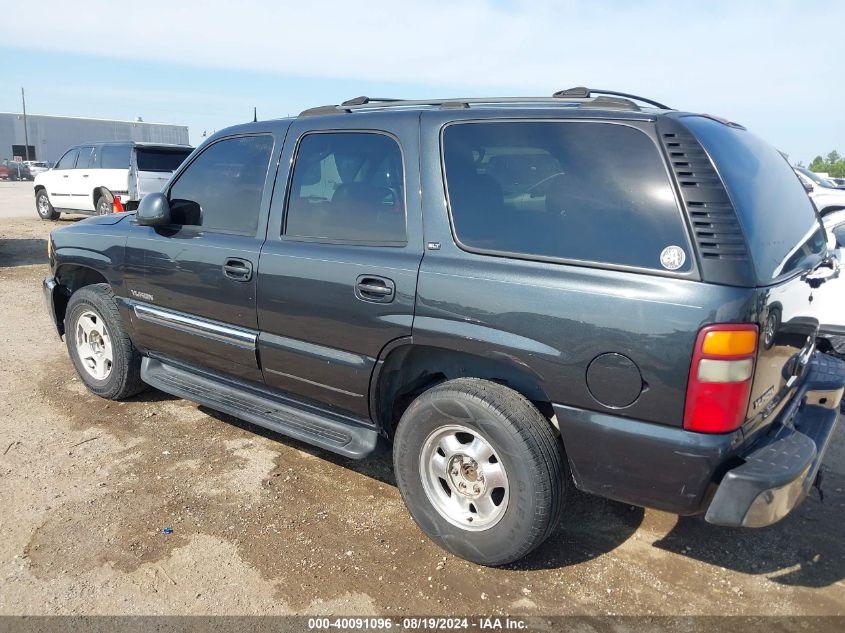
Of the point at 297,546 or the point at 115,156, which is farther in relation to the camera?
the point at 115,156

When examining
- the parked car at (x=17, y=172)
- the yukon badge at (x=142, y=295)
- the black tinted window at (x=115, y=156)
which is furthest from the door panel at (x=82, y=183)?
the parked car at (x=17, y=172)

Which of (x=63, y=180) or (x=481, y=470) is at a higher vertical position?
(x=63, y=180)

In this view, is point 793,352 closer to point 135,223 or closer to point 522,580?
point 522,580

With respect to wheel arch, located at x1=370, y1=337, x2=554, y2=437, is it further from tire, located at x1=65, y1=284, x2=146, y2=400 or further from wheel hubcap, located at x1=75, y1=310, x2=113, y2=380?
wheel hubcap, located at x1=75, y1=310, x2=113, y2=380

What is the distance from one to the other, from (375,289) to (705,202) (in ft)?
4.58

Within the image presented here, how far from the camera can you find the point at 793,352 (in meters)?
2.72

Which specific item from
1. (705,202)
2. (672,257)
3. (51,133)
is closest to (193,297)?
(672,257)

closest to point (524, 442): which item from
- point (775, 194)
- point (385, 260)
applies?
point (385, 260)

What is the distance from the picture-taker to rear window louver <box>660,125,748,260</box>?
2.27m

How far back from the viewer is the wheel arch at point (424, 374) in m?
2.79

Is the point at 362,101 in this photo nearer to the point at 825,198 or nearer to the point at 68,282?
the point at 68,282

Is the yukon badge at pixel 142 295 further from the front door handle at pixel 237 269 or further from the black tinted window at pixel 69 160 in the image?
the black tinted window at pixel 69 160

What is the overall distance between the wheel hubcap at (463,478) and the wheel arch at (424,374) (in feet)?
0.88

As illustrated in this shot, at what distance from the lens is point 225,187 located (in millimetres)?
3824
